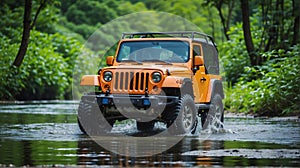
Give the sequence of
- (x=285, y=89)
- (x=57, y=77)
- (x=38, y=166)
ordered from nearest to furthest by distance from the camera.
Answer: (x=38, y=166) → (x=285, y=89) → (x=57, y=77)

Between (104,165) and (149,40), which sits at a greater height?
(149,40)

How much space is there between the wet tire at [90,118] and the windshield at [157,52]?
1554 millimetres

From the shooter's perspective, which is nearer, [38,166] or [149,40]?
[38,166]

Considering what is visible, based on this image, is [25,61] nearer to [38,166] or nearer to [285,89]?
[285,89]

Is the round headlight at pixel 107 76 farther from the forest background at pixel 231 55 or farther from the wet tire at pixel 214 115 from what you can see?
the forest background at pixel 231 55

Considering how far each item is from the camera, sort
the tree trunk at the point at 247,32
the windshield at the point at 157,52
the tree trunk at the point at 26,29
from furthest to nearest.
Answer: the tree trunk at the point at 26,29, the tree trunk at the point at 247,32, the windshield at the point at 157,52

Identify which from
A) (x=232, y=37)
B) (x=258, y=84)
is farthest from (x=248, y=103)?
(x=232, y=37)

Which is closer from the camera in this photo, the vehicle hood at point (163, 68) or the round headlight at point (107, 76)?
the vehicle hood at point (163, 68)

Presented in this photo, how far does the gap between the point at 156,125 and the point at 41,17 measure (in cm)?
2992

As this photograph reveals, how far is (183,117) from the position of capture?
1454 centimetres

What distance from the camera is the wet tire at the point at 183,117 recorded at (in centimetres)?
1430

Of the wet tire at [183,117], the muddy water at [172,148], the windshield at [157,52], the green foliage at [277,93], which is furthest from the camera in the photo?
the green foliage at [277,93]

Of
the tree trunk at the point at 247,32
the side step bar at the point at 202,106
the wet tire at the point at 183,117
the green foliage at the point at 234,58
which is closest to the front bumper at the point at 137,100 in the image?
the wet tire at the point at 183,117

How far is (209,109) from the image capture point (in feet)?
54.6
